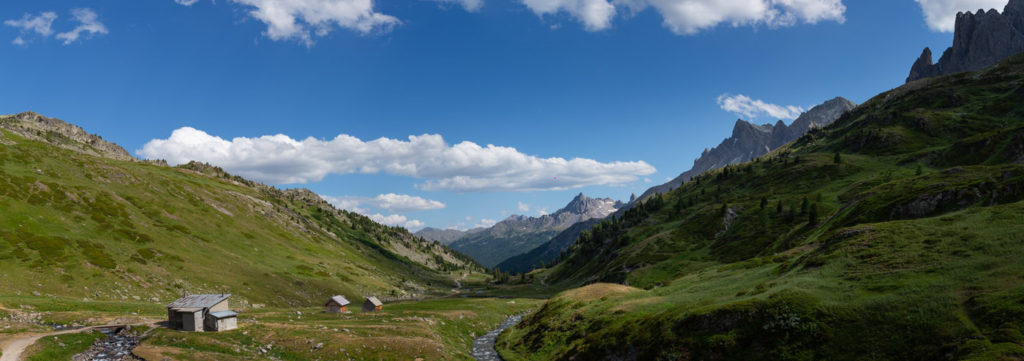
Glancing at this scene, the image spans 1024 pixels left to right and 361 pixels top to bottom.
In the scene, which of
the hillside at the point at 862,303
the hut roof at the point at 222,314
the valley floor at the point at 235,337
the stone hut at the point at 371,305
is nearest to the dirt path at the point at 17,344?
the valley floor at the point at 235,337

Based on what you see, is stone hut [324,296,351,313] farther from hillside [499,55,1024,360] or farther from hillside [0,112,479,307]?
hillside [499,55,1024,360]

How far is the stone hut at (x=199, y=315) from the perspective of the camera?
54031mm

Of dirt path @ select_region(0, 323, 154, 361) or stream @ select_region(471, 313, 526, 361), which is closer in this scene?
dirt path @ select_region(0, 323, 154, 361)

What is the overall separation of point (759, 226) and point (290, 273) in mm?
159994

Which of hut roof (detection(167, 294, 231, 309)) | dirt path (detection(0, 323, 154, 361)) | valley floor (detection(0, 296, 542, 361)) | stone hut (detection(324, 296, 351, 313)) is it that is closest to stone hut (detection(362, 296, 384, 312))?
stone hut (detection(324, 296, 351, 313))

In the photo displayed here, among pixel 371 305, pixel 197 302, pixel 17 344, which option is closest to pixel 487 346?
pixel 371 305

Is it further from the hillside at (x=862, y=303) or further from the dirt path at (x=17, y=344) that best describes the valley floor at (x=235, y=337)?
the hillside at (x=862, y=303)

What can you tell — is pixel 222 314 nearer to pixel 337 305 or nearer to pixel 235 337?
pixel 235 337

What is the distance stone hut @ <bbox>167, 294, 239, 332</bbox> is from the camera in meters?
54.0

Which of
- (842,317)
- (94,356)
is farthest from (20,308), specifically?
(842,317)

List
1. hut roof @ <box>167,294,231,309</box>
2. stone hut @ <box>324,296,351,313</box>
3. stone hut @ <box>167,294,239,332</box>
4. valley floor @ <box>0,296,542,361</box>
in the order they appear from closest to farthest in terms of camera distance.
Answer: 1. valley floor @ <box>0,296,542,361</box>
2. stone hut @ <box>167,294,239,332</box>
3. hut roof @ <box>167,294,231,309</box>
4. stone hut @ <box>324,296,351,313</box>

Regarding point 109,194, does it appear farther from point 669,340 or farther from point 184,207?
point 669,340

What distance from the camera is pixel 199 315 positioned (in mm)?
54469

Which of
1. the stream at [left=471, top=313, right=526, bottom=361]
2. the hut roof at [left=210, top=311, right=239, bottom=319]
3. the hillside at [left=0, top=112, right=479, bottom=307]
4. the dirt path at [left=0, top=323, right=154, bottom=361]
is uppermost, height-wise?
the hillside at [left=0, top=112, right=479, bottom=307]
